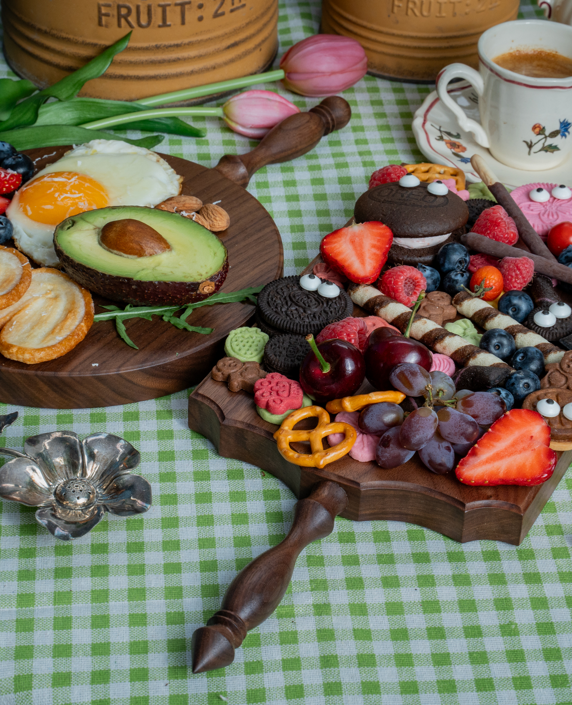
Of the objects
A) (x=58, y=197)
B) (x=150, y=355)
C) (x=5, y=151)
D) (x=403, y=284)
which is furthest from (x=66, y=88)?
(x=403, y=284)

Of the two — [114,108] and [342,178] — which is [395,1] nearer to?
[342,178]

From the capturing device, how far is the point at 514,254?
1047 mm

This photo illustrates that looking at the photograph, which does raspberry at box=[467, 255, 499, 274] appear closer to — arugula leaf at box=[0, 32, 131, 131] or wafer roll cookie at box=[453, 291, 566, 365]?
wafer roll cookie at box=[453, 291, 566, 365]

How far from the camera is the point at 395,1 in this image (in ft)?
4.53

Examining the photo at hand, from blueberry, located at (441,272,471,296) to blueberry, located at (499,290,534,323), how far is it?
A: 0.19 ft

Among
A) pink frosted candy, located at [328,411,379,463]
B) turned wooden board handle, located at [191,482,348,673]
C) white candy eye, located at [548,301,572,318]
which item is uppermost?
white candy eye, located at [548,301,572,318]

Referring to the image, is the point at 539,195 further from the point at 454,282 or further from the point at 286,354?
the point at 286,354

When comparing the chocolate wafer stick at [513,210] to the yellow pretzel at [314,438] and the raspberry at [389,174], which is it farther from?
the yellow pretzel at [314,438]

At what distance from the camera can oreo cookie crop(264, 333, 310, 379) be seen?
92 cm

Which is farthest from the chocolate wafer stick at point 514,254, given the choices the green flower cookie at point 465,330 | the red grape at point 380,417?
the red grape at point 380,417

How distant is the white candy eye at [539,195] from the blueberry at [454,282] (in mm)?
205

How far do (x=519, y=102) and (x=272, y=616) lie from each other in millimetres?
852

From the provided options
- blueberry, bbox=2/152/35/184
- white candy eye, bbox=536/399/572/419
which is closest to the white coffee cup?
white candy eye, bbox=536/399/572/419

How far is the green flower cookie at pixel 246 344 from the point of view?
94 cm
